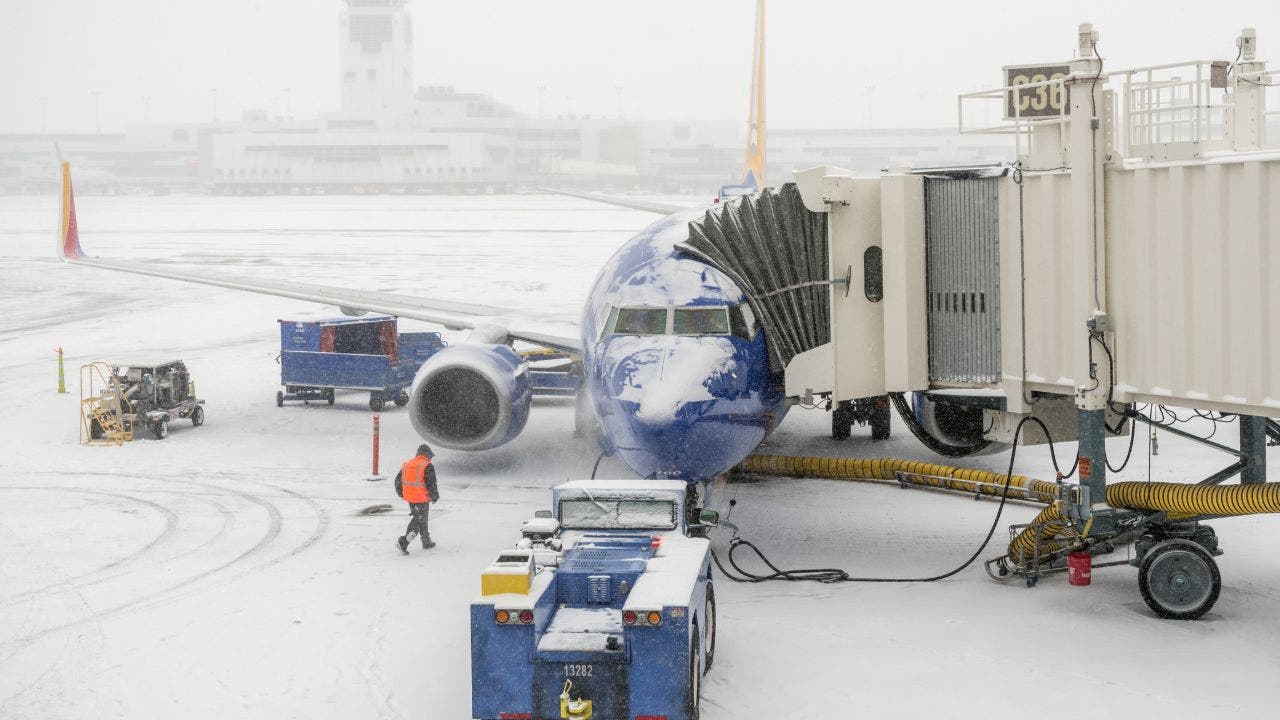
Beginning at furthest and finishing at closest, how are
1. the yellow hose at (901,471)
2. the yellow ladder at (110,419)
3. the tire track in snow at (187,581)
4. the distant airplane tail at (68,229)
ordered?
the distant airplane tail at (68,229)
the yellow ladder at (110,419)
the yellow hose at (901,471)
the tire track in snow at (187,581)

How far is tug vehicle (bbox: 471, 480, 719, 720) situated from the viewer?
10609 mm

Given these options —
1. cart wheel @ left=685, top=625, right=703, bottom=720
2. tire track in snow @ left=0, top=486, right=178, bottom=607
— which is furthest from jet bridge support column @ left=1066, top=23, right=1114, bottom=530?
tire track in snow @ left=0, top=486, right=178, bottom=607

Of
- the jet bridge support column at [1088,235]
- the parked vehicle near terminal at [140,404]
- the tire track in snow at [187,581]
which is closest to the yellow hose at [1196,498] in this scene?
the jet bridge support column at [1088,235]

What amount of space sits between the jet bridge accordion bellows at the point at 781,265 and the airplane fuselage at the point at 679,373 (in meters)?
0.23

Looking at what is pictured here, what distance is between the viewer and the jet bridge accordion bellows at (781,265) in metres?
16.7

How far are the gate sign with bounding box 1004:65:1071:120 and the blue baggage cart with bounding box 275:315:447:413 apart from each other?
15.9m

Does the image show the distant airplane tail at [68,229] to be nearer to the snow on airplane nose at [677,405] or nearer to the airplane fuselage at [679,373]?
the airplane fuselage at [679,373]

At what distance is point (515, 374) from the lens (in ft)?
74.7

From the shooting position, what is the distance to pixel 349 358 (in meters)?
29.3

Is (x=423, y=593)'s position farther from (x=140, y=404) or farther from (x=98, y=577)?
(x=140, y=404)

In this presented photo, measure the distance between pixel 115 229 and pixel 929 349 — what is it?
112 meters

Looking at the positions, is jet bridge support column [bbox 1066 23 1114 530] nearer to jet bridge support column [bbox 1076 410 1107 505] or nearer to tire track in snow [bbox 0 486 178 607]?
jet bridge support column [bbox 1076 410 1107 505]

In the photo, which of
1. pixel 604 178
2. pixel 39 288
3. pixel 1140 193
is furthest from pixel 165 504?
pixel 604 178

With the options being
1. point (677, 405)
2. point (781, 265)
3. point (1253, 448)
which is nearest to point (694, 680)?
point (677, 405)
